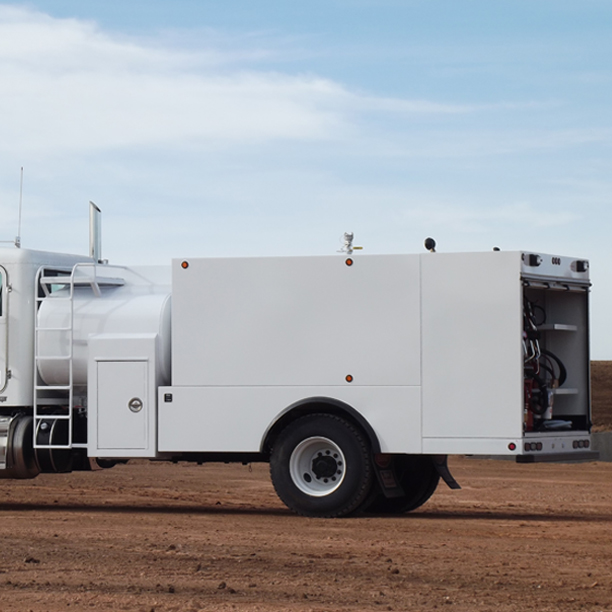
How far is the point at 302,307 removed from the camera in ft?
43.2

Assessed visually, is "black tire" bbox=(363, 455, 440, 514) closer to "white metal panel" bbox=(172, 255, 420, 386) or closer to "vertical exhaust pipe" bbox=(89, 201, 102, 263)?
"white metal panel" bbox=(172, 255, 420, 386)

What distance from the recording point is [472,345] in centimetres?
1269

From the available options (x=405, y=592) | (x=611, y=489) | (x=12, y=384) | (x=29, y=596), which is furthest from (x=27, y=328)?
(x=611, y=489)

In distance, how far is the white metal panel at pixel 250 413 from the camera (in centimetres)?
1280

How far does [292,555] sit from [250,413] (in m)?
3.34

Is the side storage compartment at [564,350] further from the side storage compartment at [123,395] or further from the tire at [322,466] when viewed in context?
the side storage compartment at [123,395]

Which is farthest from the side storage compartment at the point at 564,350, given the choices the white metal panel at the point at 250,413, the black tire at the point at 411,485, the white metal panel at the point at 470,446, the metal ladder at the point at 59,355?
the metal ladder at the point at 59,355

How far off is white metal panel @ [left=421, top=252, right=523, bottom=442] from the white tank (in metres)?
3.26

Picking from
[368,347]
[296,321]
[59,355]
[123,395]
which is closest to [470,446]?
[368,347]

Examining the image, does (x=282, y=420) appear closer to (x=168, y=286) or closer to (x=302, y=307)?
(x=302, y=307)

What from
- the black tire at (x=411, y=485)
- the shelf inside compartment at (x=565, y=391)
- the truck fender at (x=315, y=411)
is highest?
the shelf inside compartment at (x=565, y=391)

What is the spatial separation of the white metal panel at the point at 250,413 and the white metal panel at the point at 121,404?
0.85 ft

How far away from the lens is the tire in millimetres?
12883

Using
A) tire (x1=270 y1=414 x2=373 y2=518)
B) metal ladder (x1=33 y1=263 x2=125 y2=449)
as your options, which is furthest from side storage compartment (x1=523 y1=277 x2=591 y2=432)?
metal ladder (x1=33 y1=263 x2=125 y2=449)
